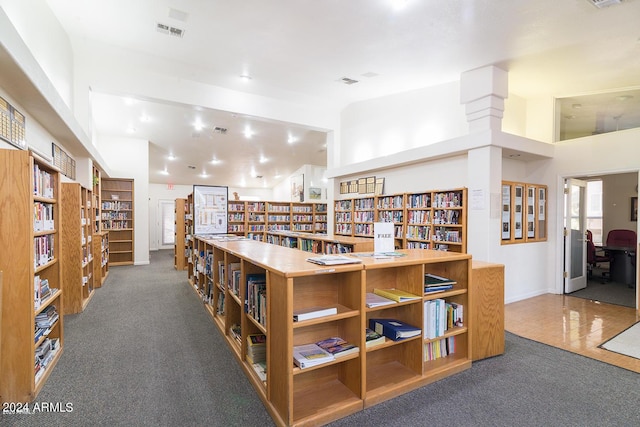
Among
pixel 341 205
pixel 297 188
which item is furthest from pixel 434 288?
pixel 297 188

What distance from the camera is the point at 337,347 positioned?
2.12m

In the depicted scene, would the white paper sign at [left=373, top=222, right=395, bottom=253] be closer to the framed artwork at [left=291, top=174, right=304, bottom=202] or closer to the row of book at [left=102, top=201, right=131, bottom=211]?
the row of book at [left=102, top=201, right=131, bottom=211]

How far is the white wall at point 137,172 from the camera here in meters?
8.75

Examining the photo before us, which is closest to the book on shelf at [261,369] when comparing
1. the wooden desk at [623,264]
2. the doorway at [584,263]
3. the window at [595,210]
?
the doorway at [584,263]

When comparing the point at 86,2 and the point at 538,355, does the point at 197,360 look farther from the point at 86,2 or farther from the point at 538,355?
the point at 86,2

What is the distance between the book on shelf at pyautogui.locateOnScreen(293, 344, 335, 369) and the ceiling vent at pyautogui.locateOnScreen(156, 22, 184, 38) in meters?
4.27

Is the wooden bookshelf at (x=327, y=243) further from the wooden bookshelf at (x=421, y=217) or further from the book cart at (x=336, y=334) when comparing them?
the book cart at (x=336, y=334)

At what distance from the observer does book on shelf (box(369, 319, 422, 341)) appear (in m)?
2.33

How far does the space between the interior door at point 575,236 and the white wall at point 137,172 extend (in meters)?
10.1

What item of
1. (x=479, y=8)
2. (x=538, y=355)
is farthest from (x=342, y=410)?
(x=479, y=8)

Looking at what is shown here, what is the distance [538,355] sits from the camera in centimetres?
297

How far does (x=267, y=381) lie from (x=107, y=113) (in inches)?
296

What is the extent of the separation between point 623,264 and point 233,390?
772 centimetres

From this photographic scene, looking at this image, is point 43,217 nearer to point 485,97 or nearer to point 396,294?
point 396,294
